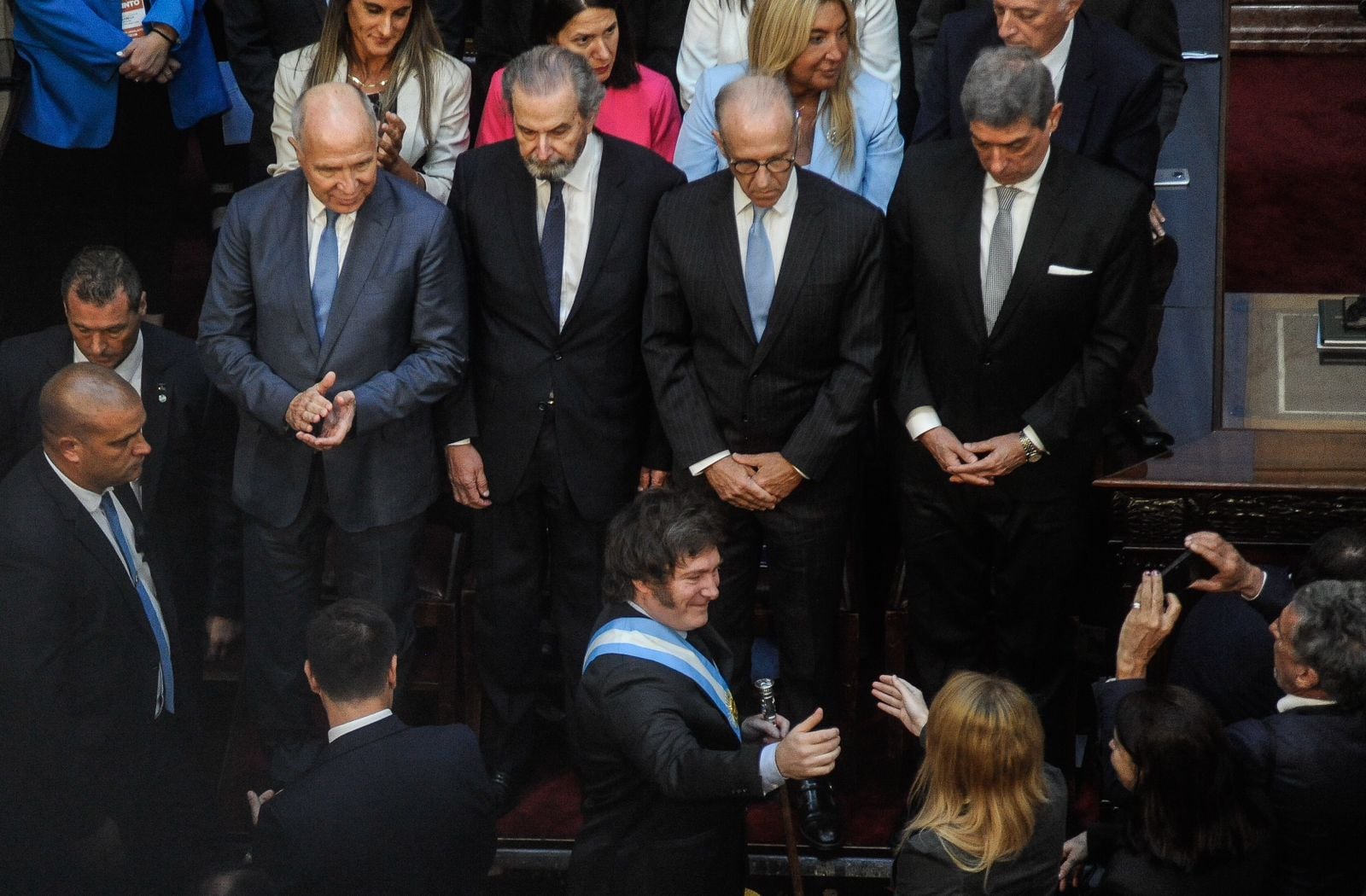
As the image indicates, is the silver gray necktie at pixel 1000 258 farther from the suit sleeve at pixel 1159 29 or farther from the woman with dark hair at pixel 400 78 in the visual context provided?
the woman with dark hair at pixel 400 78

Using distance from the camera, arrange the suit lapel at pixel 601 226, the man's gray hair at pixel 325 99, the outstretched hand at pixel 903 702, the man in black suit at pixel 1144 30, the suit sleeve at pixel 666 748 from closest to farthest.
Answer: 1. the suit sleeve at pixel 666 748
2. the outstretched hand at pixel 903 702
3. the man's gray hair at pixel 325 99
4. the suit lapel at pixel 601 226
5. the man in black suit at pixel 1144 30

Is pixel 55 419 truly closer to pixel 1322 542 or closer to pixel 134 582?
pixel 134 582

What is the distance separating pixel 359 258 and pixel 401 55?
660 mm

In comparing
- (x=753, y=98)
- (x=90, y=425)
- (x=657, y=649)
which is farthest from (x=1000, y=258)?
(x=90, y=425)

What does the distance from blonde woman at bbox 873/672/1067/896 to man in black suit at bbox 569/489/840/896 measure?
8.1 inches

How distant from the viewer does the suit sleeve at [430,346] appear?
3.84 meters

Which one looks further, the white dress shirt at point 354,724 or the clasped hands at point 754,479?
the clasped hands at point 754,479

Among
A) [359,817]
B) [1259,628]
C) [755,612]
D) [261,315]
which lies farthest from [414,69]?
[1259,628]

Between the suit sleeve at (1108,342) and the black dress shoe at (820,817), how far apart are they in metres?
1.00

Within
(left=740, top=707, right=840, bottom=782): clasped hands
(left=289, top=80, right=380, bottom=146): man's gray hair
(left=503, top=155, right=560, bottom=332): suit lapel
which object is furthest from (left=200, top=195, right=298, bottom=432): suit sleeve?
(left=740, top=707, right=840, bottom=782): clasped hands

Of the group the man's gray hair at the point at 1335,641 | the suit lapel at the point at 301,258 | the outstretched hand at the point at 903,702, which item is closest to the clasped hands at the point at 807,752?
the outstretched hand at the point at 903,702

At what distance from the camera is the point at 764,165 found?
3713 millimetres

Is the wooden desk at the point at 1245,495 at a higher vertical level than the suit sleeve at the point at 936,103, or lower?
lower

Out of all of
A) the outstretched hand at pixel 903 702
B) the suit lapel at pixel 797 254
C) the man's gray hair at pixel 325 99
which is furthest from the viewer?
the suit lapel at pixel 797 254
